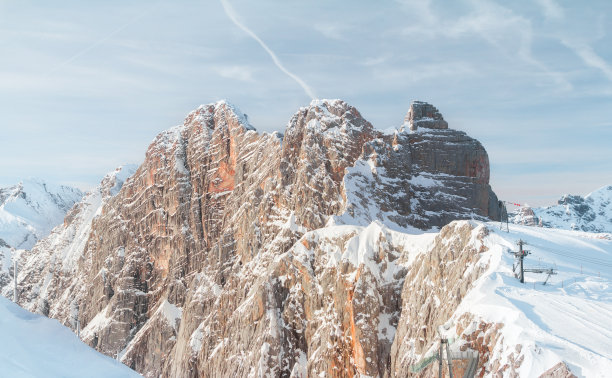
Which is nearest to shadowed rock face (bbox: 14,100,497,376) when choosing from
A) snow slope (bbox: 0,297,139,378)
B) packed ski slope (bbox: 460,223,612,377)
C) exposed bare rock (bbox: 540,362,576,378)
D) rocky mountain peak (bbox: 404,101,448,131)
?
rocky mountain peak (bbox: 404,101,448,131)

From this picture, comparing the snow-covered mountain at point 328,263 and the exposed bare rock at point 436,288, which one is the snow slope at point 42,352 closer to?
the snow-covered mountain at point 328,263

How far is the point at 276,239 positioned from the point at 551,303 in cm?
7466

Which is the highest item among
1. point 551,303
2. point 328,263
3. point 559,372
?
point 551,303

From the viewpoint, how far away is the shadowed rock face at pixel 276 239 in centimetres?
8975

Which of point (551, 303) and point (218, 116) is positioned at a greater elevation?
point (218, 116)

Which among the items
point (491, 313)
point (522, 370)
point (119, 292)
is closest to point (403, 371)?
point (491, 313)

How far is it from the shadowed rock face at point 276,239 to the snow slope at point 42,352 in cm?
6741

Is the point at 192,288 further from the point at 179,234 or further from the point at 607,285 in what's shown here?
the point at 607,285

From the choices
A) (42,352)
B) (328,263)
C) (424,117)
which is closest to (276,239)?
(328,263)

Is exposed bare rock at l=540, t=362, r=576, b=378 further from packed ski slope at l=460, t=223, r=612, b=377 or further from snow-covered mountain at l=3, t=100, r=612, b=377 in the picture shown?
packed ski slope at l=460, t=223, r=612, b=377

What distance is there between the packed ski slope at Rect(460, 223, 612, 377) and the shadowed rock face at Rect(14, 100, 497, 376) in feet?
78.2

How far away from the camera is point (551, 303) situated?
1861 inches

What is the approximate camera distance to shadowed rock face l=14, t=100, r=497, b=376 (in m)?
89.8

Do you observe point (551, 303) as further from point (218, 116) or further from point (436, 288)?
point (218, 116)
